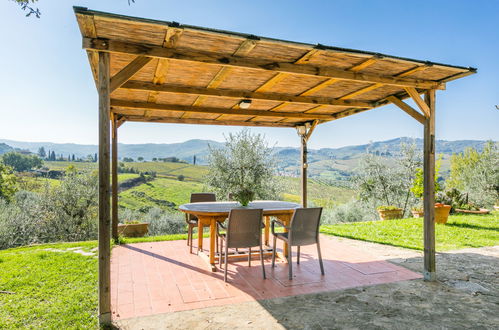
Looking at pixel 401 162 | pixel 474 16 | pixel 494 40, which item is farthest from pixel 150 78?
pixel 494 40

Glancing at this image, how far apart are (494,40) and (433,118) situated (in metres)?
24.2

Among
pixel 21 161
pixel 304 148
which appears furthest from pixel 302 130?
pixel 21 161

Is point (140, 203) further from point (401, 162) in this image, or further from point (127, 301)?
point (127, 301)

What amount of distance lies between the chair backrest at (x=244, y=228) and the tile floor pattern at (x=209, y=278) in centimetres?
47

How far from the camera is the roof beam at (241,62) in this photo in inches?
107

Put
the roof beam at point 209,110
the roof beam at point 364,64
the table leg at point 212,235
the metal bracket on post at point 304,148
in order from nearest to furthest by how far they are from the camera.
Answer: the roof beam at point 364,64 → the table leg at point 212,235 → the roof beam at point 209,110 → the metal bracket on post at point 304,148

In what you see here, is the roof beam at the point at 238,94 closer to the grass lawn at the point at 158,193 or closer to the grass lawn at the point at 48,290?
the grass lawn at the point at 48,290

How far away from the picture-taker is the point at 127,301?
3217mm

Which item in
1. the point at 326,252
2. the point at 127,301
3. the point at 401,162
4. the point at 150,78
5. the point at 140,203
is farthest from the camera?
the point at 140,203

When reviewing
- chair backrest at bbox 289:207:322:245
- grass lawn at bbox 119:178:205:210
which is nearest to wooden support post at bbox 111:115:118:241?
chair backrest at bbox 289:207:322:245

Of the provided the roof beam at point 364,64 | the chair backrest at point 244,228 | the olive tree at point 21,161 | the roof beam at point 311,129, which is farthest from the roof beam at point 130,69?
the olive tree at point 21,161

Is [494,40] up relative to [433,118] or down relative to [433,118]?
up

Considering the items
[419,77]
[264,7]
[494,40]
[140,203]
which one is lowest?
[140,203]

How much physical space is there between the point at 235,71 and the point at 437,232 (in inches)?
235
